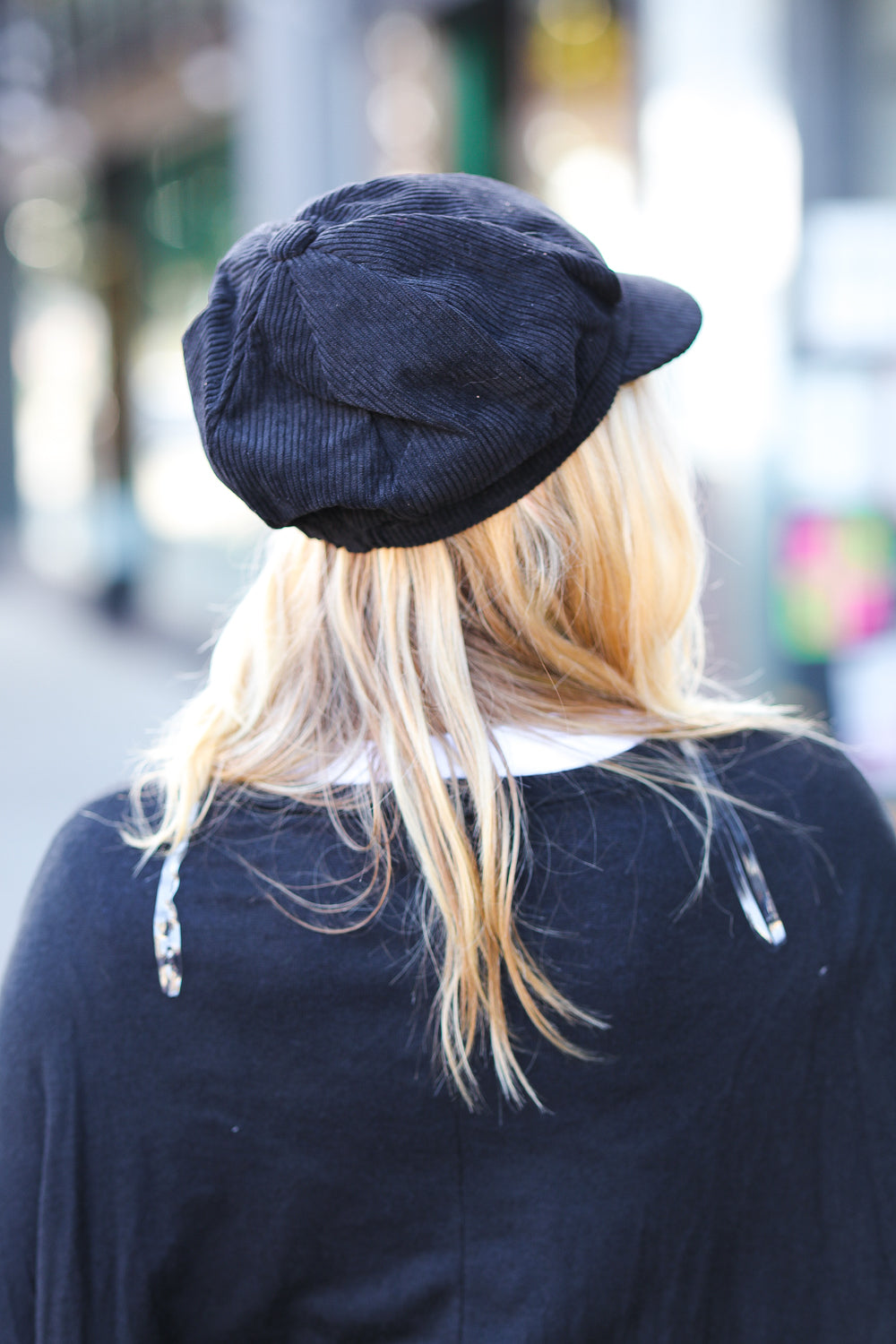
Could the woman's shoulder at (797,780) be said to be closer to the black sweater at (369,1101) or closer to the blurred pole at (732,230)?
the black sweater at (369,1101)

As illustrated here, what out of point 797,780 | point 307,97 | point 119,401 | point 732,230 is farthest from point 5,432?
point 797,780

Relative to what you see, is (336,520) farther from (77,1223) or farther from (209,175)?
(209,175)

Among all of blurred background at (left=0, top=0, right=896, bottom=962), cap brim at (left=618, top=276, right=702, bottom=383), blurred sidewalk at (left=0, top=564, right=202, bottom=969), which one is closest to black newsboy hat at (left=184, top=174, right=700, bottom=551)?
cap brim at (left=618, top=276, right=702, bottom=383)

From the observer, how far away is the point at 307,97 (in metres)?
6.25

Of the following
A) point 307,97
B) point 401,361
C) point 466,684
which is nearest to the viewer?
point 401,361

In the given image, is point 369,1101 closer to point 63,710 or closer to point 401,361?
point 401,361

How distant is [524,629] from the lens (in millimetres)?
1230

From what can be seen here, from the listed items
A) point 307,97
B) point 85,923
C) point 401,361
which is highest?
point 307,97

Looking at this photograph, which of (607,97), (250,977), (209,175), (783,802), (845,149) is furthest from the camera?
(209,175)

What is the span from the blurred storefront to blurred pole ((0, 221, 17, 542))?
2.86 meters

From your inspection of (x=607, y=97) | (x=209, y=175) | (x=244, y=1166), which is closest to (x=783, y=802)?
(x=244, y=1166)

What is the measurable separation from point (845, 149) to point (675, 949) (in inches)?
134

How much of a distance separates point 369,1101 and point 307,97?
237 inches

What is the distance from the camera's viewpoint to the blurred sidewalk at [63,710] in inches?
220
